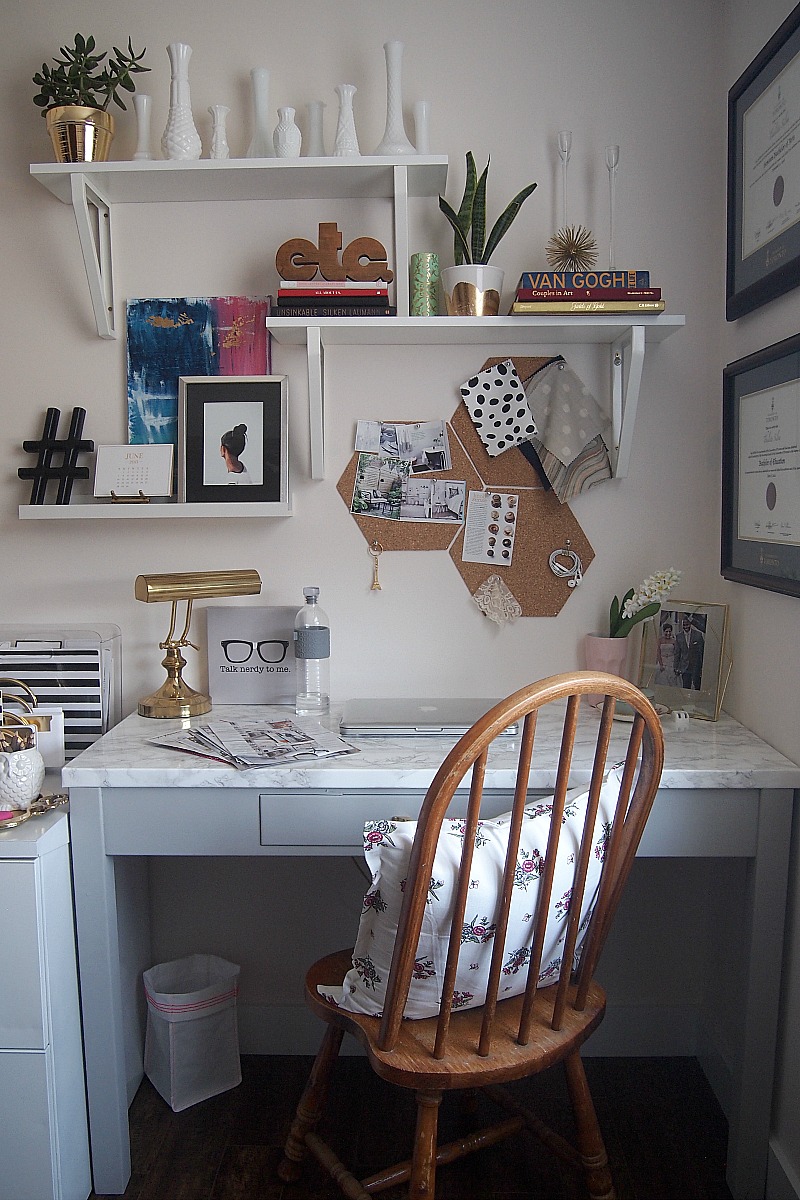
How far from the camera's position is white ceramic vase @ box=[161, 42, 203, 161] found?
78.4 inches

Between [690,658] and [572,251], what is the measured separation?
896mm

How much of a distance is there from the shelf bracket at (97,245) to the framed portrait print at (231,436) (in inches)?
8.7

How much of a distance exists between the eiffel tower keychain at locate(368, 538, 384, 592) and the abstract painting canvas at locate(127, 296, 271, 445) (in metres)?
0.45

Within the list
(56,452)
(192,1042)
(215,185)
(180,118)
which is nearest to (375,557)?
(56,452)

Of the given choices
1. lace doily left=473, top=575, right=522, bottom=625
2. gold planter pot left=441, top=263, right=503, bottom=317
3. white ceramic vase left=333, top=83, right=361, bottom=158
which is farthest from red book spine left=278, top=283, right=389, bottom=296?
lace doily left=473, top=575, right=522, bottom=625

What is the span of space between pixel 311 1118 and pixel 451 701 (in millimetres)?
845

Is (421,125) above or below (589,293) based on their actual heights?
above

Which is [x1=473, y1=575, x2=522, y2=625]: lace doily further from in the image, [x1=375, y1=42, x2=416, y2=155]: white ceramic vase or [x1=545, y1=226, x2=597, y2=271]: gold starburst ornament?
[x1=375, y1=42, x2=416, y2=155]: white ceramic vase

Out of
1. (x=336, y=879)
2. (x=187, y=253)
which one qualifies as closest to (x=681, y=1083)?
(x=336, y=879)

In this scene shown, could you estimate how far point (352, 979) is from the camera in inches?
55.6

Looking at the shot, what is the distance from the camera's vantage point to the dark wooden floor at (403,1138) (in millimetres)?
1772

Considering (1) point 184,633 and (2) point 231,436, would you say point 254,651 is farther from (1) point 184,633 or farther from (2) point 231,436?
(2) point 231,436

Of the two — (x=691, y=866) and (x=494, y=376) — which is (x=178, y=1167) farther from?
(x=494, y=376)

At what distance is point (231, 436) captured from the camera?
212 centimetres
